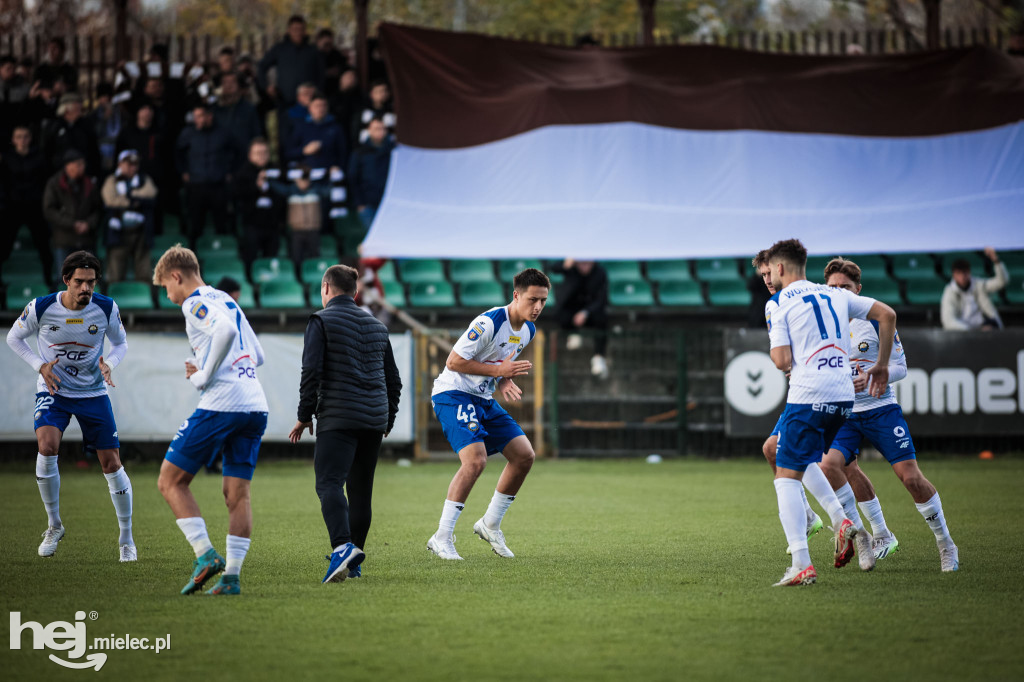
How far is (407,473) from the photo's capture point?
15445 millimetres

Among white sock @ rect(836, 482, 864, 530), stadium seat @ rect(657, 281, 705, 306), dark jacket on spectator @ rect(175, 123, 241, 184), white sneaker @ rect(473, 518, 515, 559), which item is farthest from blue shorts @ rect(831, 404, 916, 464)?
dark jacket on spectator @ rect(175, 123, 241, 184)

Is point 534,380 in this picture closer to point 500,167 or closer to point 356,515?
point 500,167

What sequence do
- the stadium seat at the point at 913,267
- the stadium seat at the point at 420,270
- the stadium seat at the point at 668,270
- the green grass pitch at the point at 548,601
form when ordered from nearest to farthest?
the green grass pitch at the point at 548,601, the stadium seat at the point at 913,267, the stadium seat at the point at 420,270, the stadium seat at the point at 668,270

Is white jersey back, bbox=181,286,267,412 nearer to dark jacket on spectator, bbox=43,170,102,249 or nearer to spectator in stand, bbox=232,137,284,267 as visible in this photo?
spectator in stand, bbox=232,137,284,267

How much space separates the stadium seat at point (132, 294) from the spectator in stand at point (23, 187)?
1.30 meters

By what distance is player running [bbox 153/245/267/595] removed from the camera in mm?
6629

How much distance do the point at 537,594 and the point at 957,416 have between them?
1145 centimetres

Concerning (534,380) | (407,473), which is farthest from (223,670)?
(534,380)

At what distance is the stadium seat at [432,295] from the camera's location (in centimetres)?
1894

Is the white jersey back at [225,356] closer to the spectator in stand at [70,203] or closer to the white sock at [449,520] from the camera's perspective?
the white sock at [449,520]

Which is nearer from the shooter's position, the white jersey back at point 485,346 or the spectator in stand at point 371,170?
the white jersey back at point 485,346

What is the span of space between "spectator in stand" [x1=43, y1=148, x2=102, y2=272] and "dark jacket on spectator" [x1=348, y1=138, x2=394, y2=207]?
420 cm

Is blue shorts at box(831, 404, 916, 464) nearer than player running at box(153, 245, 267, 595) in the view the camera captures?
No

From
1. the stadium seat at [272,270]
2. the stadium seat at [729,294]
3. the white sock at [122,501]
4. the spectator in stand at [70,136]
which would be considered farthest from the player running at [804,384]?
the spectator in stand at [70,136]
